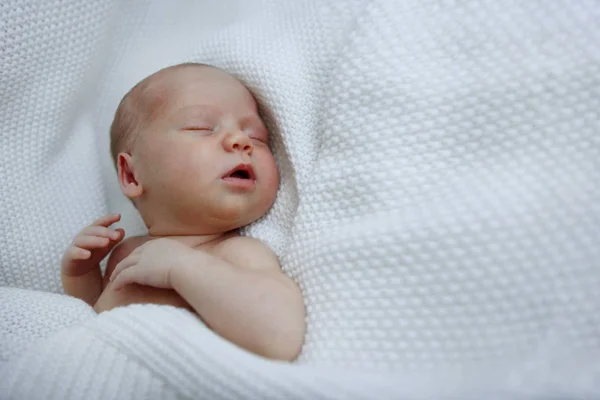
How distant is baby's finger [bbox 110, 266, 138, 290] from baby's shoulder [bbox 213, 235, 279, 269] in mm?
149

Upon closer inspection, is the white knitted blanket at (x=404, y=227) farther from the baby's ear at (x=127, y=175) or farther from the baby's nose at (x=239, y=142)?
the baby's ear at (x=127, y=175)

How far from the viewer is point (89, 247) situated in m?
0.98

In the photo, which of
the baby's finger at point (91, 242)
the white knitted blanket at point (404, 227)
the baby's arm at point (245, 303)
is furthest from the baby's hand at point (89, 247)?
the baby's arm at point (245, 303)

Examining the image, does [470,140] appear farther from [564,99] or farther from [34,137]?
[34,137]

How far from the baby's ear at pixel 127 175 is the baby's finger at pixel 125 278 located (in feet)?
0.58

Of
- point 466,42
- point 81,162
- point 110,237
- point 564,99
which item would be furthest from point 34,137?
point 564,99

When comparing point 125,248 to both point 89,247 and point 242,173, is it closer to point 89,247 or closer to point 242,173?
point 89,247

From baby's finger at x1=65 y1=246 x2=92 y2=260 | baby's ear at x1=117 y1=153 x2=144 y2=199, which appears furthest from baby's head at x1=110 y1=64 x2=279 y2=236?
baby's finger at x1=65 y1=246 x2=92 y2=260

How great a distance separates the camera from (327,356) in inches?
30.7

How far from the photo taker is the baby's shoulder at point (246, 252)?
91 centimetres

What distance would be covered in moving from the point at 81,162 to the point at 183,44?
0.38 m

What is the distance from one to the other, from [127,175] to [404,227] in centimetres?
57

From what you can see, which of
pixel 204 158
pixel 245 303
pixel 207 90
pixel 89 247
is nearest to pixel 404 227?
pixel 245 303

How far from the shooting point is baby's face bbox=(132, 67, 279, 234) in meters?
0.94
